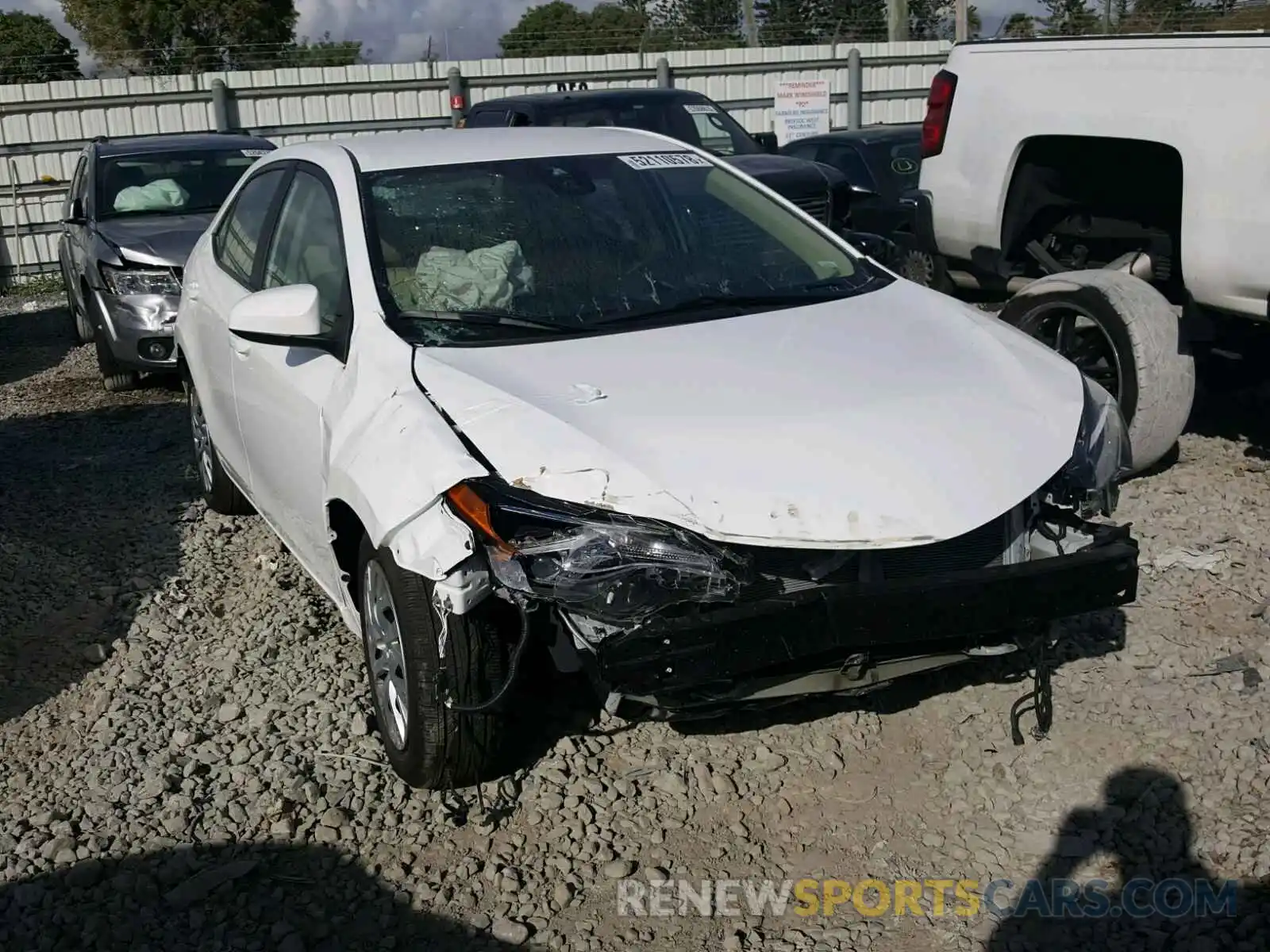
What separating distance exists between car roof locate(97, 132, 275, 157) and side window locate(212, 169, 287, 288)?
4575 mm

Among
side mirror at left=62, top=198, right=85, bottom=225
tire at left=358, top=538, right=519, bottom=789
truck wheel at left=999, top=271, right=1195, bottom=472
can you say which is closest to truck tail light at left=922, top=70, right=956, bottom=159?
truck wheel at left=999, top=271, right=1195, bottom=472

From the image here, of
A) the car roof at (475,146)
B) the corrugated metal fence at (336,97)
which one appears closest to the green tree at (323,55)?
the corrugated metal fence at (336,97)

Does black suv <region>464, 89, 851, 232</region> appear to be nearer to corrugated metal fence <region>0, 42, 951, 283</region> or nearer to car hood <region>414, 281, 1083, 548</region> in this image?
corrugated metal fence <region>0, 42, 951, 283</region>

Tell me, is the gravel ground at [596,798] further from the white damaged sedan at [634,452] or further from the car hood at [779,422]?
the car hood at [779,422]

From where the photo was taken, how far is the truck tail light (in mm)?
6352

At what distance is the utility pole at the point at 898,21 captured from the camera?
2067 centimetres

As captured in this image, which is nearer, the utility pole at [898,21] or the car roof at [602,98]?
the car roof at [602,98]

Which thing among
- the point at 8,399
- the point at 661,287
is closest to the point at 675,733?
the point at 661,287

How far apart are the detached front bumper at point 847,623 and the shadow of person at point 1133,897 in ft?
1.72

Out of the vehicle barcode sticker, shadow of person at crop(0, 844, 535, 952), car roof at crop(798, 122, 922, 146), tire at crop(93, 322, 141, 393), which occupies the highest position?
the vehicle barcode sticker

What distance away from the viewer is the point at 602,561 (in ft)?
9.71

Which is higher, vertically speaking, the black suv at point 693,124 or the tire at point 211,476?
the black suv at point 693,124

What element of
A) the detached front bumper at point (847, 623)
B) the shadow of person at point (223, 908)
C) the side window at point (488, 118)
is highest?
the side window at point (488, 118)

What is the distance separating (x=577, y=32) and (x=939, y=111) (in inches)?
738
